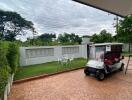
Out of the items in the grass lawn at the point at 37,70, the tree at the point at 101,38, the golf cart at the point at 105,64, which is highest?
the tree at the point at 101,38

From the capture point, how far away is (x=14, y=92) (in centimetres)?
611

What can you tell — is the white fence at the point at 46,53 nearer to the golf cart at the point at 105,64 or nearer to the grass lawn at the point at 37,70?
the grass lawn at the point at 37,70

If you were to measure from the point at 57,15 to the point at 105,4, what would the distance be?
563 inches

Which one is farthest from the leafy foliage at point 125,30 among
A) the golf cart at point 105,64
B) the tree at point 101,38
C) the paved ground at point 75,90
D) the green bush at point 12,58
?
the green bush at point 12,58

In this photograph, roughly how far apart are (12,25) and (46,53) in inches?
732

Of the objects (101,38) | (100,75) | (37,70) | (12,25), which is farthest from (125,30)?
(12,25)

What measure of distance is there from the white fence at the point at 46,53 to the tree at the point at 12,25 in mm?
14659

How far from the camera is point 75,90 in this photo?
20.3 feet

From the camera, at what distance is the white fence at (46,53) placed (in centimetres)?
1297

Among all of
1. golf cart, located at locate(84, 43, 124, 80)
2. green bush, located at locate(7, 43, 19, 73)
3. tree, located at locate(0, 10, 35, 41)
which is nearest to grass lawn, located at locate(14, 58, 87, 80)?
green bush, located at locate(7, 43, 19, 73)

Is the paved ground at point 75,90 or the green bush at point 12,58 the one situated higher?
the green bush at point 12,58

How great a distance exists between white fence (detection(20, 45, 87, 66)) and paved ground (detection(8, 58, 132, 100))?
557 centimetres

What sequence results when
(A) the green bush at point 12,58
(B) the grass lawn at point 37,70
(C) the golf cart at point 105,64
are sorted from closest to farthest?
1. (A) the green bush at point 12,58
2. (C) the golf cart at point 105,64
3. (B) the grass lawn at point 37,70

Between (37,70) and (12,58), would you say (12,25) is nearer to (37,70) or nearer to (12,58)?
(37,70)
